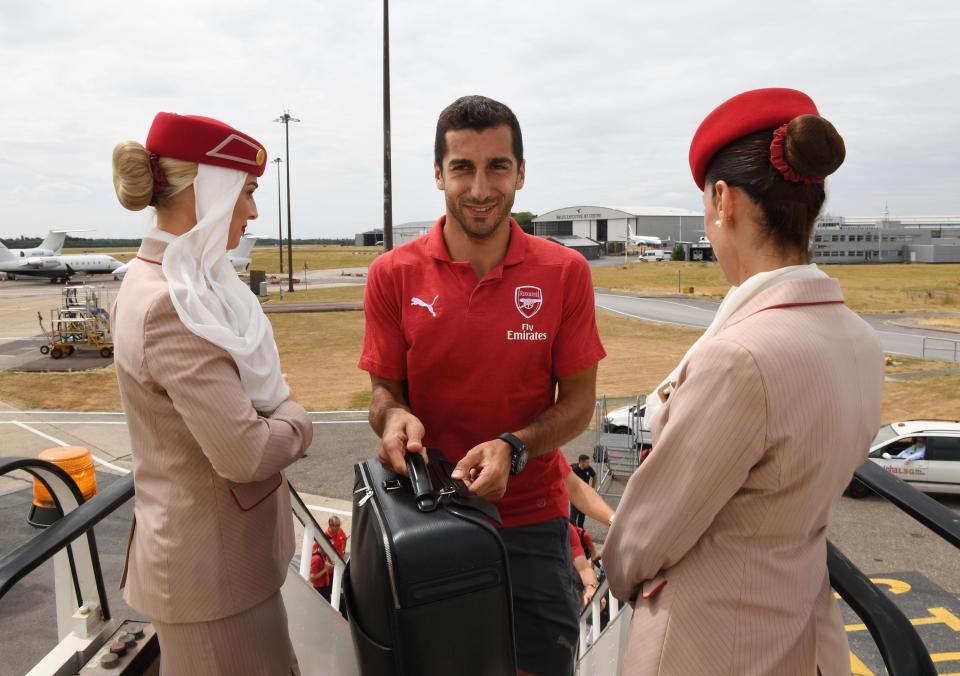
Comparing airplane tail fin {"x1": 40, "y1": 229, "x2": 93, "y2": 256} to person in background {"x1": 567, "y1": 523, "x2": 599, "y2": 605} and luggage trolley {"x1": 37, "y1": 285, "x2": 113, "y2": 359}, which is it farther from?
person in background {"x1": 567, "y1": 523, "x2": 599, "y2": 605}

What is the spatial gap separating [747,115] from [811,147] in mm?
186

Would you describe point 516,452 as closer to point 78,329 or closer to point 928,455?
point 928,455

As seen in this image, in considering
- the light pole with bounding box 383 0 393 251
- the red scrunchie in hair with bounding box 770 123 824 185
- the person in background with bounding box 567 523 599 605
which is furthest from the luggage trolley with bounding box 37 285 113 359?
the red scrunchie in hair with bounding box 770 123 824 185

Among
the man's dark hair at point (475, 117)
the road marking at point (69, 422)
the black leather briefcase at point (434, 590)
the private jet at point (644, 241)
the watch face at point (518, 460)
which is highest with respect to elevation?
the private jet at point (644, 241)

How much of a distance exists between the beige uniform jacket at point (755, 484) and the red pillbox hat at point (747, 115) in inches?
14.8

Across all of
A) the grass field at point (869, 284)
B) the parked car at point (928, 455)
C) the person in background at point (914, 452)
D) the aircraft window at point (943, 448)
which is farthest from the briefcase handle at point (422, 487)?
the grass field at point (869, 284)

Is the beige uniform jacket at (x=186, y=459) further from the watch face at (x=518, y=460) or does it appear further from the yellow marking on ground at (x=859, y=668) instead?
the yellow marking on ground at (x=859, y=668)

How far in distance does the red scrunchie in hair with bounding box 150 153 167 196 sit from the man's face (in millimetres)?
935

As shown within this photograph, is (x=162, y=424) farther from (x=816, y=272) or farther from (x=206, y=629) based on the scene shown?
(x=816, y=272)

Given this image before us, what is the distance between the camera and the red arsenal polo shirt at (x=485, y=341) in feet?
7.86

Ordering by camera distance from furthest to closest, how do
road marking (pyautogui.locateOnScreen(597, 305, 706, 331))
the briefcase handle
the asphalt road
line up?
road marking (pyautogui.locateOnScreen(597, 305, 706, 331)) → the asphalt road → the briefcase handle

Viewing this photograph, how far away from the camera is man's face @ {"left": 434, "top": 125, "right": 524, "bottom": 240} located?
93.2 inches

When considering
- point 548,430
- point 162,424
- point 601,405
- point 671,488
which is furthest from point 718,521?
point 601,405

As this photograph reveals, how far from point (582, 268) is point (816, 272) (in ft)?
3.61
